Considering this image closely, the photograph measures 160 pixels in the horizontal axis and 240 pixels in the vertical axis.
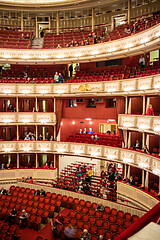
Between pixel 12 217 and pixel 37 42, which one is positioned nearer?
pixel 12 217

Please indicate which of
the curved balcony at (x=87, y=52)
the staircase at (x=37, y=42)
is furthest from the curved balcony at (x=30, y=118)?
the staircase at (x=37, y=42)

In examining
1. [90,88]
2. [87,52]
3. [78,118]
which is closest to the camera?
[90,88]

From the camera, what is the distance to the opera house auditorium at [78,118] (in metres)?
8.89

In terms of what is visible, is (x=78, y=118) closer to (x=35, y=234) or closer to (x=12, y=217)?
(x=12, y=217)

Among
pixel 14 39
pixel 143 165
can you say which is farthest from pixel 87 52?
pixel 143 165

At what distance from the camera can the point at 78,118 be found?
1444 centimetres

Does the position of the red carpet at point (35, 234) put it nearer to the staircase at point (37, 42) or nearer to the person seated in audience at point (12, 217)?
the person seated in audience at point (12, 217)

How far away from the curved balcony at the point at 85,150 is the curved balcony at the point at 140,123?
4.09 ft

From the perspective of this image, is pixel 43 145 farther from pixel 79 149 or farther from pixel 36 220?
pixel 36 220

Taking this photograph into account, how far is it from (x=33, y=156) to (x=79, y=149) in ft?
14.5

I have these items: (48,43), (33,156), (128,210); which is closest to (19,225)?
(128,210)

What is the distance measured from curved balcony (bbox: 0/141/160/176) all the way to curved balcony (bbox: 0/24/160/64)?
6077 mm

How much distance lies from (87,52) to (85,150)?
700 centimetres

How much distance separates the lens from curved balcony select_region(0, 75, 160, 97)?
391 inches
